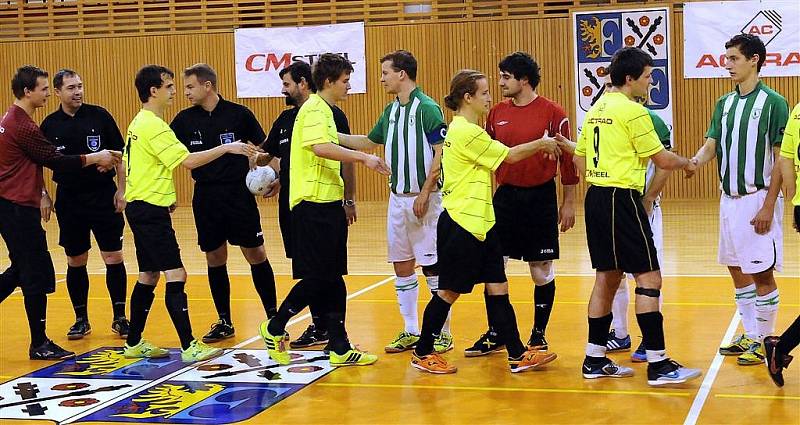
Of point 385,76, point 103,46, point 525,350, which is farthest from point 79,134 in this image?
point 103,46

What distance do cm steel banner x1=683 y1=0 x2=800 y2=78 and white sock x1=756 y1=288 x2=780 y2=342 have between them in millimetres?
10793

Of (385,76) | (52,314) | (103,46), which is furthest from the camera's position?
(103,46)

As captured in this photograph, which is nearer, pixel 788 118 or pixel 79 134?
pixel 788 118

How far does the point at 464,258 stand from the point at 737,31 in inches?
461

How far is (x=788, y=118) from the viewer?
591 centimetres

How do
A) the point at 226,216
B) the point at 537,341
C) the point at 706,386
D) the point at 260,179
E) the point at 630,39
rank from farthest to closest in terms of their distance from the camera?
1. the point at 630,39
2. the point at 226,216
3. the point at 260,179
4. the point at 537,341
5. the point at 706,386

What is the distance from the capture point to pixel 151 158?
670 centimetres

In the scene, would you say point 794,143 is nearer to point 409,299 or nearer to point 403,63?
point 403,63

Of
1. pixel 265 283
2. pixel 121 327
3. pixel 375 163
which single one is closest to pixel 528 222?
pixel 375 163

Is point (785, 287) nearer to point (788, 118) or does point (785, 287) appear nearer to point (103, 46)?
point (788, 118)

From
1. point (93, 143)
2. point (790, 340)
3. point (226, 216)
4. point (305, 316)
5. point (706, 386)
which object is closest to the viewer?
point (790, 340)

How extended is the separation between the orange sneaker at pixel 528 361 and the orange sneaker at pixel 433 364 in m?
0.37

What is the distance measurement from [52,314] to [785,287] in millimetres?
6272

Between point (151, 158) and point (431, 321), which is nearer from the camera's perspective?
point (431, 321)
